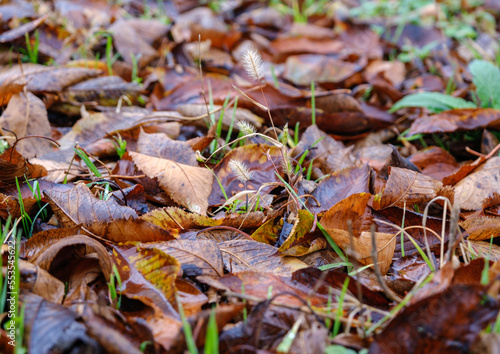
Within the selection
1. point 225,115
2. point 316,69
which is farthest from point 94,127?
point 316,69

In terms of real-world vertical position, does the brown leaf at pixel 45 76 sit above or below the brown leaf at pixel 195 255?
above

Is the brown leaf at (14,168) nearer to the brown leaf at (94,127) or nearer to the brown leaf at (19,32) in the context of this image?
the brown leaf at (94,127)

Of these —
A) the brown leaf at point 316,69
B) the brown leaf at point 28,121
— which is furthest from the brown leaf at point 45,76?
the brown leaf at point 316,69

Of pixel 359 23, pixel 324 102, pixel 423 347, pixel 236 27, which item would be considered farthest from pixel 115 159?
pixel 359 23

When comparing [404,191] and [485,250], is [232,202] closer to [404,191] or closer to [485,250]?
[404,191]

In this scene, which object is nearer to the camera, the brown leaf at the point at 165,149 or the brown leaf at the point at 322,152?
the brown leaf at the point at 165,149

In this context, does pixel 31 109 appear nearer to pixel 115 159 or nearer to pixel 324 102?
pixel 115 159

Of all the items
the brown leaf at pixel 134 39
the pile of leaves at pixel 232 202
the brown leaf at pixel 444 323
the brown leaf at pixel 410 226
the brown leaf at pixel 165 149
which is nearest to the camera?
the brown leaf at pixel 444 323
